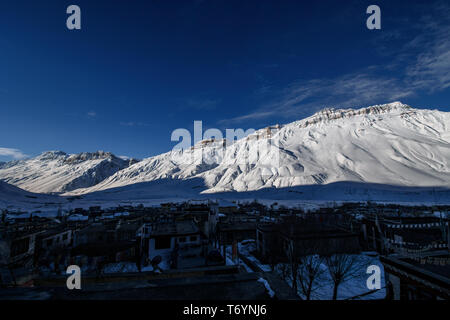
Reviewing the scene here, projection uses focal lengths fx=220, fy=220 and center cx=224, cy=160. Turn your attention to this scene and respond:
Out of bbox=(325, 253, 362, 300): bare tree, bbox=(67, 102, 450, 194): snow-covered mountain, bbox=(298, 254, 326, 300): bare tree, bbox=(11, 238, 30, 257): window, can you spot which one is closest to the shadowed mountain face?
bbox=(67, 102, 450, 194): snow-covered mountain

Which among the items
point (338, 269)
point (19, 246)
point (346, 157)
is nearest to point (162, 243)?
point (19, 246)

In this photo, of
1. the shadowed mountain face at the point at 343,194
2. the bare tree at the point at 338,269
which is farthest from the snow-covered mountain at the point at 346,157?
the bare tree at the point at 338,269

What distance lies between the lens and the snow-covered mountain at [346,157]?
391ft

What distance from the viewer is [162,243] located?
21.9 m

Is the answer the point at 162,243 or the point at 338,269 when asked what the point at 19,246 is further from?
the point at 338,269

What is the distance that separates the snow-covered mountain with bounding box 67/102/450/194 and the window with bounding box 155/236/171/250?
106598mm

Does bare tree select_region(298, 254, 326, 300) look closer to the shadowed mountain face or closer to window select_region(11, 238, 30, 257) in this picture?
window select_region(11, 238, 30, 257)

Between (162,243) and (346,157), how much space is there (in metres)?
142

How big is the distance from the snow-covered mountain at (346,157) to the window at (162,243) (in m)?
107

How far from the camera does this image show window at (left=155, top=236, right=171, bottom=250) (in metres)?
21.8

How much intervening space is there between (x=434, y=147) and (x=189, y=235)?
581 feet

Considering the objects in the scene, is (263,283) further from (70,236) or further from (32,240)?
(70,236)

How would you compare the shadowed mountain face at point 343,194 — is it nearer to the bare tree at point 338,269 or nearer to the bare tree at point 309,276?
the bare tree at point 338,269

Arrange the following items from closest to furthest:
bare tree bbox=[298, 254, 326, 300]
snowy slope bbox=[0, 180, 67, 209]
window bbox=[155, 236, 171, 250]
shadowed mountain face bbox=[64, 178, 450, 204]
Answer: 1. bare tree bbox=[298, 254, 326, 300]
2. window bbox=[155, 236, 171, 250]
3. shadowed mountain face bbox=[64, 178, 450, 204]
4. snowy slope bbox=[0, 180, 67, 209]
